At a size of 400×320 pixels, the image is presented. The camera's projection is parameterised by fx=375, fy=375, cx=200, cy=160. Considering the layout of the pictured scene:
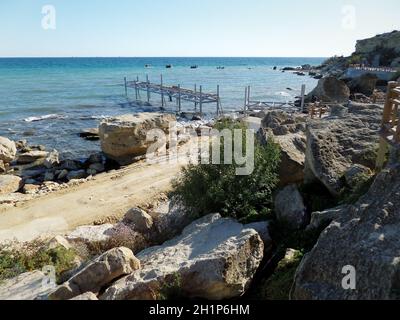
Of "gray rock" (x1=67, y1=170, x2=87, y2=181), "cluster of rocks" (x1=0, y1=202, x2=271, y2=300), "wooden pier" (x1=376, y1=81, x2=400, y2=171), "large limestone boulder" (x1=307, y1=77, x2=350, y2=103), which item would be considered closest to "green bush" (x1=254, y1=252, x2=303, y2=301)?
"cluster of rocks" (x1=0, y1=202, x2=271, y2=300)

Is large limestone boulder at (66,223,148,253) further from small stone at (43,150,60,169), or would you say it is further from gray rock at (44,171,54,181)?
small stone at (43,150,60,169)

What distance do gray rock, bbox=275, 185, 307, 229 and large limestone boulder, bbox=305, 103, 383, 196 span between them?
2.66 feet

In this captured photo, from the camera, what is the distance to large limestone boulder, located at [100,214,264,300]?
6.69 metres

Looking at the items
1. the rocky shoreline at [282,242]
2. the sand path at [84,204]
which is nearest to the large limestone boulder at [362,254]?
the rocky shoreline at [282,242]

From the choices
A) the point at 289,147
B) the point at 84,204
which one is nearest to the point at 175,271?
the point at 289,147

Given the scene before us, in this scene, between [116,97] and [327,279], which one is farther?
[116,97]

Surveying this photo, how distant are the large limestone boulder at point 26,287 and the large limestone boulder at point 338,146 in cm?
690

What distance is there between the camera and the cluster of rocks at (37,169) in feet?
63.6

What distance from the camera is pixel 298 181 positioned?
11.5m

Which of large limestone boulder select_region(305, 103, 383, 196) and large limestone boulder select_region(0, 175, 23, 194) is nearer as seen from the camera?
large limestone boulder select_region(305, 103, 383, 196)

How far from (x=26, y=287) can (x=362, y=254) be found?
20.8 feet

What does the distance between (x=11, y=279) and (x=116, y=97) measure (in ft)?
159
